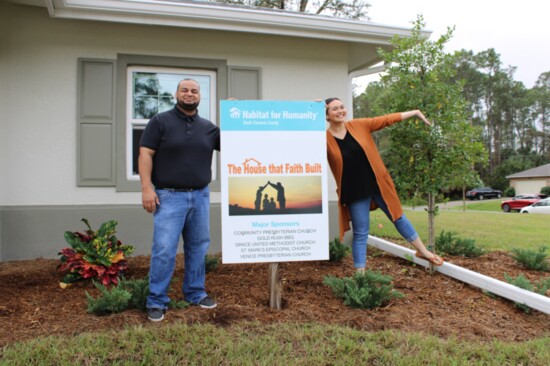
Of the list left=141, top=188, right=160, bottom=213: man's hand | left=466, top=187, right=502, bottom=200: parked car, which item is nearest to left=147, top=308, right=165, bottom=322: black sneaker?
left=141, top=188, right=160, bottom=213: man's hand

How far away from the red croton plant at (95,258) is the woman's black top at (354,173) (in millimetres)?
2460

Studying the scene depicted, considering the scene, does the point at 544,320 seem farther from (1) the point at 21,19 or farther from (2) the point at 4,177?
(1) the point at 21,19

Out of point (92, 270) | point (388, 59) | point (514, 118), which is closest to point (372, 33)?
point (388, 59)

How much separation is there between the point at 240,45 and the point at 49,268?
13.0 feet

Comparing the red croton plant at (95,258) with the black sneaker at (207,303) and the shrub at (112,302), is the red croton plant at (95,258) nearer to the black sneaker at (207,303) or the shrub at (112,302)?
the shrub at (112,302)

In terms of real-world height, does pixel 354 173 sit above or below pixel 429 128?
below

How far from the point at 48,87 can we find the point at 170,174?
11.4 ft

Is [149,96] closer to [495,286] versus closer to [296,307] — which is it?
[296,307]

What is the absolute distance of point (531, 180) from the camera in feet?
155

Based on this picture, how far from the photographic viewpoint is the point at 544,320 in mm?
3521

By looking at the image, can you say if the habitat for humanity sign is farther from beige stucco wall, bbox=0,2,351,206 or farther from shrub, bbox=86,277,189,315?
beige stucco wall, bbox=0,2,351,206

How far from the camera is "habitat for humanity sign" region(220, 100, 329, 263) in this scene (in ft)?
10.6

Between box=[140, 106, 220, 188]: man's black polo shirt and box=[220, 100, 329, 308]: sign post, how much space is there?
197mm

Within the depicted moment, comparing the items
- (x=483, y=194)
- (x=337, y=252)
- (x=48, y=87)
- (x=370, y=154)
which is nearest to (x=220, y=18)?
(x=48, y=87)
